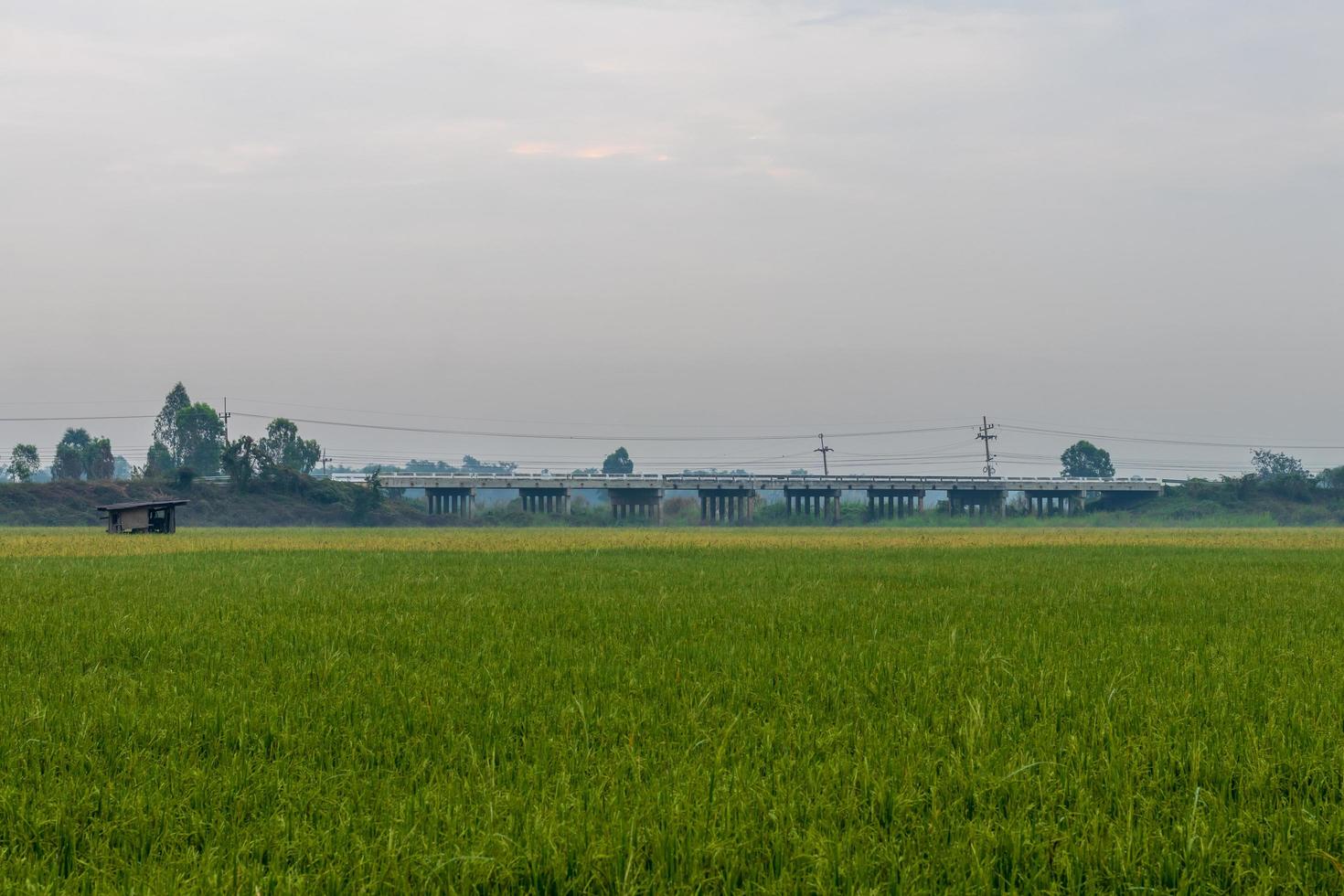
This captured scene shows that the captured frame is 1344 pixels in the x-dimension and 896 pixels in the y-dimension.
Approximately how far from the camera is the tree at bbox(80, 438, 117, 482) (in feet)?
491

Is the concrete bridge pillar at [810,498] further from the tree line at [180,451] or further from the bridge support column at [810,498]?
the tree line at [180,451]

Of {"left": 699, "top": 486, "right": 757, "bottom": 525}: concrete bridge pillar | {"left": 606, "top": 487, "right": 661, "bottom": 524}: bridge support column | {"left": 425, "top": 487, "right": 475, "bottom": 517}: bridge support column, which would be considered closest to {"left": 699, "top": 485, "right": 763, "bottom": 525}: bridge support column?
{"left": 699, "top": 486, "right": 757, "bottom": 525}: concrete bridge pillar

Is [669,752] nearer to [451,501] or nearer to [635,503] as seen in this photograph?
[635,503]

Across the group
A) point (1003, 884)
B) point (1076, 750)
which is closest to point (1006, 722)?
point (1076, 750)

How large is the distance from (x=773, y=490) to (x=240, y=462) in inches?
2536

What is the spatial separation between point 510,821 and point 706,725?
8.05 ft

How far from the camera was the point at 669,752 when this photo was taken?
21.6 feet

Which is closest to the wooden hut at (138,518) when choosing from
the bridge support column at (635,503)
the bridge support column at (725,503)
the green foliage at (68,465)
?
the bridge support column at (635,503)

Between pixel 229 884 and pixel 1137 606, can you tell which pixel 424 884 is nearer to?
pixel 229 884

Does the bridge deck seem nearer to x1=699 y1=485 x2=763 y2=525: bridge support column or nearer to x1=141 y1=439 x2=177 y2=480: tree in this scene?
x1=699 y1=485 x2=763 y2=525: bridge support column

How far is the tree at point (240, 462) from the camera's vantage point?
102500 millimetres

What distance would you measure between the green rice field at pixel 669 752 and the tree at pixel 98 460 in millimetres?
151615

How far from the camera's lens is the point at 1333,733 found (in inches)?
279

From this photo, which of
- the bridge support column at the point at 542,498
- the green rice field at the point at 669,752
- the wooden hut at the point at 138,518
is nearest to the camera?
the green rice field at the point at 669,752
